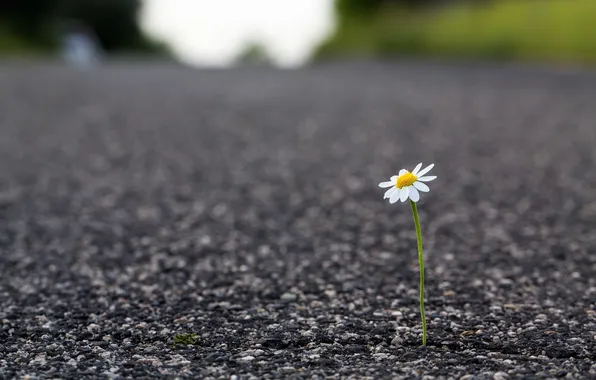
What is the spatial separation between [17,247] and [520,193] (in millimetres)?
2182

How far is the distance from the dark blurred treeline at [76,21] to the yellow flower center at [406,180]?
2731cm

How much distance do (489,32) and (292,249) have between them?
14209mm

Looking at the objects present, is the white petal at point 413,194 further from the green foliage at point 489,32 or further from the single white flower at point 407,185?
the green foliage at point 489,32

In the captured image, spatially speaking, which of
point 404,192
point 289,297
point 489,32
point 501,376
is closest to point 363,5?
point 489,32

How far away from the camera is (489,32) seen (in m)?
15.9

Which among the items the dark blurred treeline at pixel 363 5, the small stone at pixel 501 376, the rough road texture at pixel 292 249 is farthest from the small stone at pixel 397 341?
the dark blurred treeline at pixel 363 5

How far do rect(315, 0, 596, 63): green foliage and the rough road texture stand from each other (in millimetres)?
7408

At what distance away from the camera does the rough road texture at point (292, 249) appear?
174cm

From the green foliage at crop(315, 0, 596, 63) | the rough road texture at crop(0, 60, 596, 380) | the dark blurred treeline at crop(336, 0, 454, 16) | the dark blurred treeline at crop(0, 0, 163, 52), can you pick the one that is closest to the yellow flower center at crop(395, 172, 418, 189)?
the rough road texture at crop(0, 60, 596, 380)

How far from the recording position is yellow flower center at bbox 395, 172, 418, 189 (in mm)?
1626

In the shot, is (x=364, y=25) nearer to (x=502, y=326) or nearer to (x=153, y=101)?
(x=153, y=101)

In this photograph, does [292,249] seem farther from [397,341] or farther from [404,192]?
[404,192]

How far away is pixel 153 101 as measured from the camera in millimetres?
8023

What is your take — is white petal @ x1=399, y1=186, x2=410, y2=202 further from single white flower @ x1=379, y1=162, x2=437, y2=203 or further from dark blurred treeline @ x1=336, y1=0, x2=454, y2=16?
dark blurred treeline @ x1=336, y1=0, x2=454, y2=16
